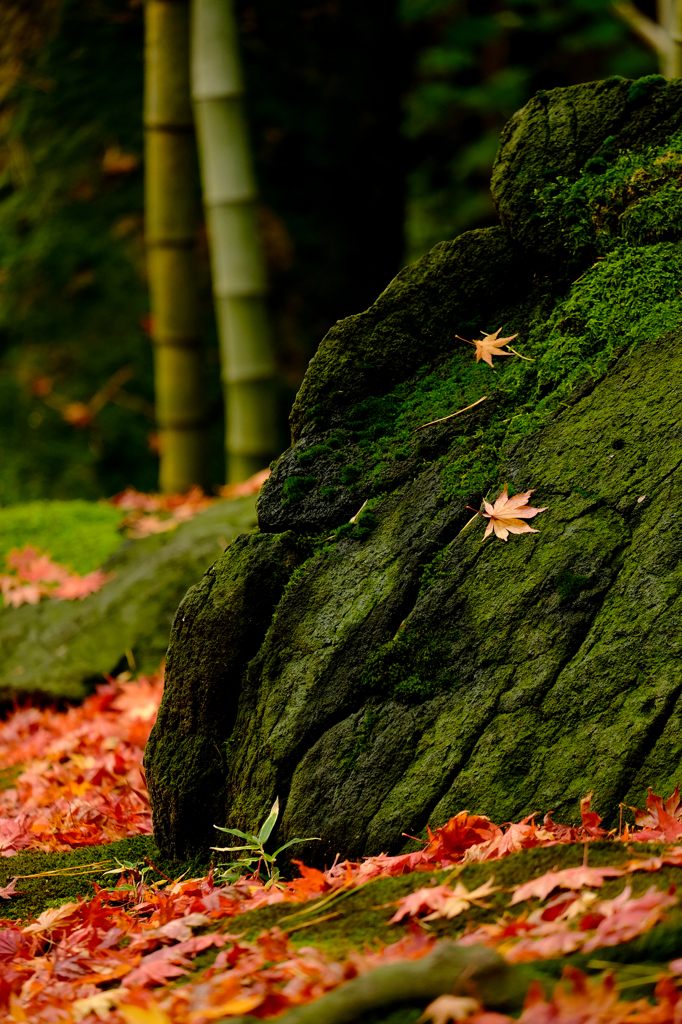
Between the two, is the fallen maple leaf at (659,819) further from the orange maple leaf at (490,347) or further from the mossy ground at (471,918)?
the orange maple leaf at (490,347)

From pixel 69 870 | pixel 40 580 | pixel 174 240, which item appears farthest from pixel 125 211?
pixel 69 870

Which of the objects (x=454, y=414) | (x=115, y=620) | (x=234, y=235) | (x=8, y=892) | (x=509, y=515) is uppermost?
(x=234, y=235)

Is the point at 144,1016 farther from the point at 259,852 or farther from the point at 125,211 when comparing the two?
the point at 125,211

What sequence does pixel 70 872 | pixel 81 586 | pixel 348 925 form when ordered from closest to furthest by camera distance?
pixel 348 925, pixel 70 872, pixel 81 586

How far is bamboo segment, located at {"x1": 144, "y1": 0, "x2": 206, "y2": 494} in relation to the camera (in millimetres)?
5441

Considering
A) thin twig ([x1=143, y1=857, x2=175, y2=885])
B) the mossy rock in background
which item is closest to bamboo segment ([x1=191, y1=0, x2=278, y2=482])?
the mossy rock in background

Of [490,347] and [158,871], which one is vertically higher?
[490,347]

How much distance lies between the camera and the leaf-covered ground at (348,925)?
1.40 metres

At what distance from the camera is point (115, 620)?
4262 mm

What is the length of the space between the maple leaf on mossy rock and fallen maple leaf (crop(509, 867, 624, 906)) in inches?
36.5

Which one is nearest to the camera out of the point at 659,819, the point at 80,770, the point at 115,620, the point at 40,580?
the point at 659,819

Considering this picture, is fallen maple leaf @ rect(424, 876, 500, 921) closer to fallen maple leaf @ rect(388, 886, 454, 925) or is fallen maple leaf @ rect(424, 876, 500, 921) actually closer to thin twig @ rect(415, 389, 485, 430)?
fallen maple leaf @ rect(388, 886, 454, 925)

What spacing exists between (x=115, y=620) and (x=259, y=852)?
219 cm

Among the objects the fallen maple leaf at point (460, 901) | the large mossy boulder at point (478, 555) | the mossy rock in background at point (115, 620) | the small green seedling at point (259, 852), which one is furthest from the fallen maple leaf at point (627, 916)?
the mossy rock in background at point (115, 620)
